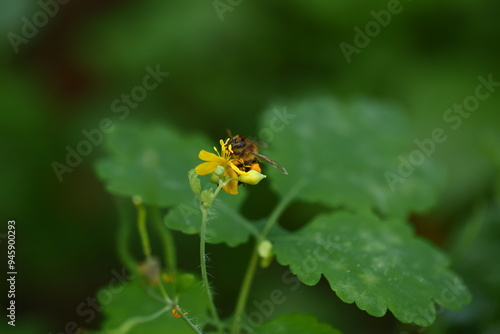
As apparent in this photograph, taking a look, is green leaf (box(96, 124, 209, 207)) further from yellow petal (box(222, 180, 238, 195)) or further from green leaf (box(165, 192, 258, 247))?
yellow petal (box(222, 180, 238, 195))

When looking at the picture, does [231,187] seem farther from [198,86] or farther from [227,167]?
[198,86]

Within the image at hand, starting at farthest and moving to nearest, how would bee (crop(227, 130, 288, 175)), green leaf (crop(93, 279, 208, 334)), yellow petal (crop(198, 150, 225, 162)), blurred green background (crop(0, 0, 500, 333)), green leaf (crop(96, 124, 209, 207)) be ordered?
blurred green background (crop(0, 0, 500, 333)) < green leaf (crop(96, 124, 209, 207)) < green leaf (crop(93, 279, 208, 334)) < bee (crop(227, 130, 288, 175)) < yellow petal (crop(198, 150, 225, 162))

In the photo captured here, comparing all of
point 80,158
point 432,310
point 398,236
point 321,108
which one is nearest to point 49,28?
point 80,158

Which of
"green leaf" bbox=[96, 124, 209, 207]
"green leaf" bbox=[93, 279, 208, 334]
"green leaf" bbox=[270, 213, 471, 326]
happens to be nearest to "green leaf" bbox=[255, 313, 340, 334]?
"green leaf" bbox=[270, 213, 471, 326]

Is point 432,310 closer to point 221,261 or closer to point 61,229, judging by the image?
point 221,261

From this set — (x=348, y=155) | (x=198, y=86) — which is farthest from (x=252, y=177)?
(x=198, y=86)

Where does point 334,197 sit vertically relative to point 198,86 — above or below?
above
